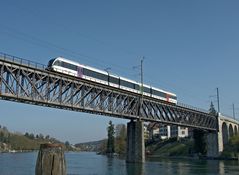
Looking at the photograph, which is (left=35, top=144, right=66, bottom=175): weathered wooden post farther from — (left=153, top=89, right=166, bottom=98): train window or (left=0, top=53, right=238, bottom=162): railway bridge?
(left=153, top=89, right=166, bottom=98): train window

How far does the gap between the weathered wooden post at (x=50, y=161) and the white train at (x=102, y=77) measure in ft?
182

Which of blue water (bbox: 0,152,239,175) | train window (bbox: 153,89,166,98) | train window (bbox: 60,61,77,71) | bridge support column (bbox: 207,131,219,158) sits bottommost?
blue water (bbox: 0,152,239,175)

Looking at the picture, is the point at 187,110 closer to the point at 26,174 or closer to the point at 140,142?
the point at 140,142

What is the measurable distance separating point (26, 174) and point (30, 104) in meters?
13.4

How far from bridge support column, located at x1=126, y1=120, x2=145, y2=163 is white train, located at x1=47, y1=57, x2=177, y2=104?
966 cm

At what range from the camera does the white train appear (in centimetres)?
6377

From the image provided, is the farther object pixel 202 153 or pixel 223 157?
pixel 202 153

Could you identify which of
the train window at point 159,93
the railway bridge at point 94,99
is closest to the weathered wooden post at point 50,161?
the railway bridge at point 94,99

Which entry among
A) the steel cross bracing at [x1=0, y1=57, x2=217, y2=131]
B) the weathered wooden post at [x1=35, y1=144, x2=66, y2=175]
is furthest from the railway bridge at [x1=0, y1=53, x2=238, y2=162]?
the weathered wooden post at [x1=35, y1=144, x2=66, y2=175]

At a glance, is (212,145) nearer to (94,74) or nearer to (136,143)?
(136,143)

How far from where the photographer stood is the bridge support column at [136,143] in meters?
85.8

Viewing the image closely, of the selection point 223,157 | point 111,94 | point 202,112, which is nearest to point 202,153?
point 223,157

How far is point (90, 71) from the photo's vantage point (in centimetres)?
7238

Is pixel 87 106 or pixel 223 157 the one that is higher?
pixel 87 106
